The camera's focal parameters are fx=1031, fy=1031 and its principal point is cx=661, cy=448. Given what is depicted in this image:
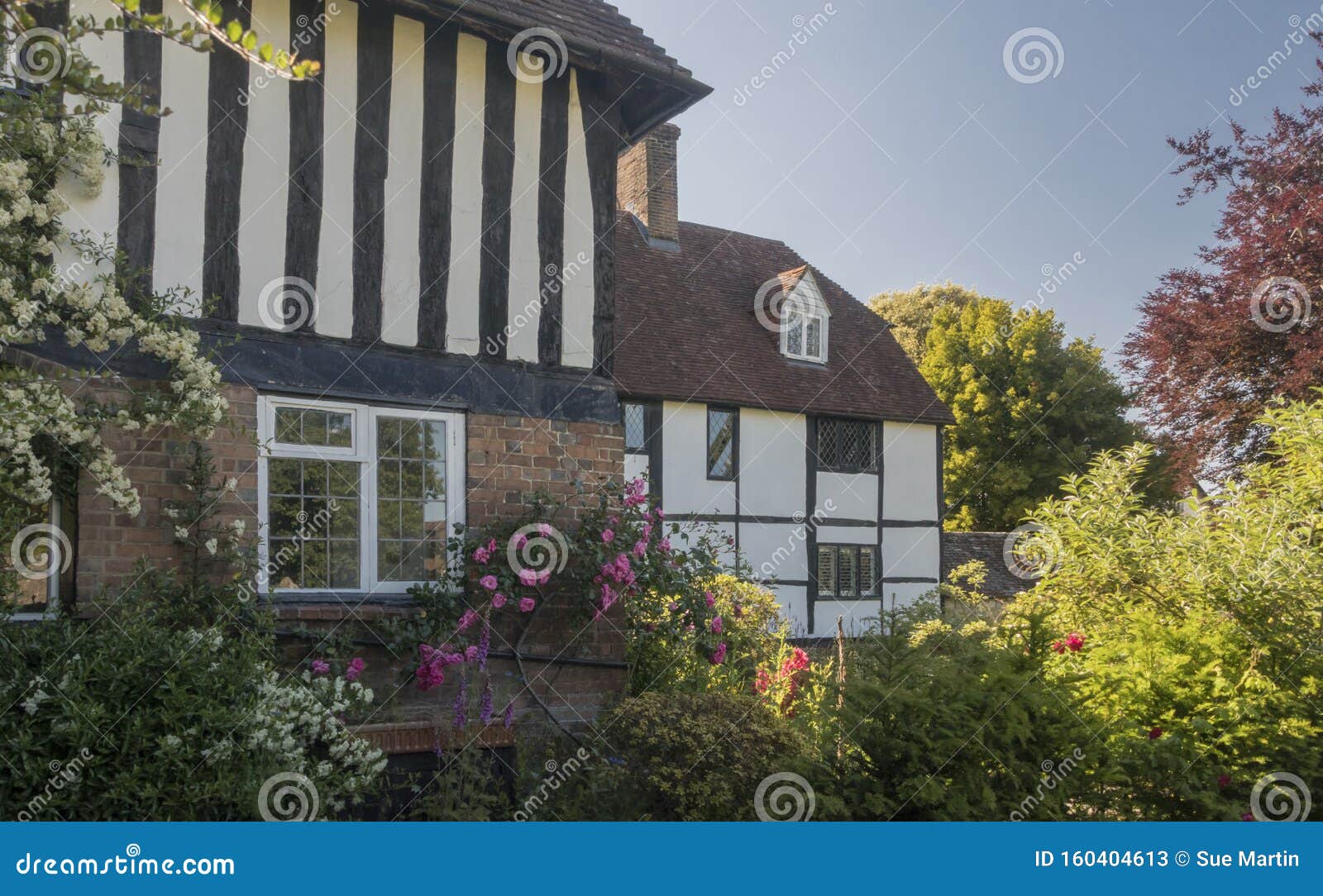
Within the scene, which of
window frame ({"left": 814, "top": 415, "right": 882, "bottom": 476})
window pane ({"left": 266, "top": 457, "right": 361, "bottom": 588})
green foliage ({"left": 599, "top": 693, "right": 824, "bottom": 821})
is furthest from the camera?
window frame ({"left": 814, "top": 415, "right": 882, "bottom": 476})

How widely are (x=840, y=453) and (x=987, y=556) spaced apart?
607 cm

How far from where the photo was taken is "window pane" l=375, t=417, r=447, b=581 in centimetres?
721

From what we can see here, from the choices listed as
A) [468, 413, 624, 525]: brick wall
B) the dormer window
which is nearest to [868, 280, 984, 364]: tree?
the dormer window

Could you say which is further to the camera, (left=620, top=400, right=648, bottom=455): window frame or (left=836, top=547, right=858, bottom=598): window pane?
(left=836, top=547, right=858, bottom=598): window pane

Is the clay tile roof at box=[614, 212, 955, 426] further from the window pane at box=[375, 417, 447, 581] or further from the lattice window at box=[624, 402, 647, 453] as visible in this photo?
the window pane at box=[375, 417, 447, 581]

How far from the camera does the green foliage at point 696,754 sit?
5387mm

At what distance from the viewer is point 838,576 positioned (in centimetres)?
1906

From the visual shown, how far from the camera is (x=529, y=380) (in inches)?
311

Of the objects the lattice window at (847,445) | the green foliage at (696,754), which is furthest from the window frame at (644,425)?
the green foliage at (696,754)

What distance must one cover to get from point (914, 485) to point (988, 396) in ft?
34.6

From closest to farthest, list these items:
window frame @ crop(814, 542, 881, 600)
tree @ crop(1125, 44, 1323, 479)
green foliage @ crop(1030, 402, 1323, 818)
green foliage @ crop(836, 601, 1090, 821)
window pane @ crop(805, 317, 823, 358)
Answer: green foliage @ crop(836, 601, 1090, 821)
green foliage @ crop(1030, 402, 1323, 818)
tree @ crop(1125, 44, 1323, 479)
window frame @ crop(814, 542, 881, 600)
window pane @ crop(805, 317, 823, 358)

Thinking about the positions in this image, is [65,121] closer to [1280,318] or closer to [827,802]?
[827,802]

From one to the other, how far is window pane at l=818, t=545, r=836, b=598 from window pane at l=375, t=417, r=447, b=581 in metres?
12.3

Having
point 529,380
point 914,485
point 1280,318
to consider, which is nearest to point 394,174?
point 529,380
